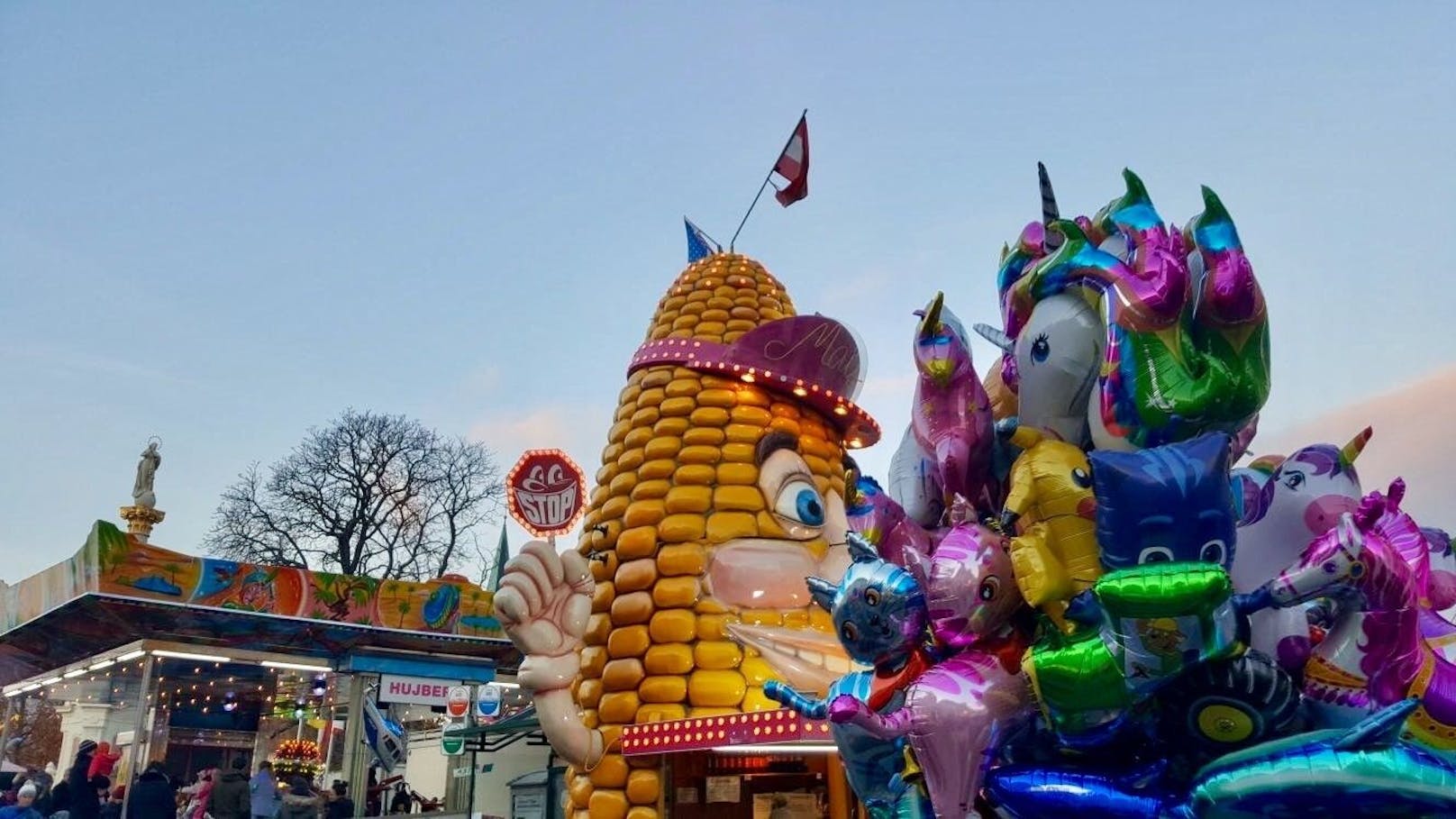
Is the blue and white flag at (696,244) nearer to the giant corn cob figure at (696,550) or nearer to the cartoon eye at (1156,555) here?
the giant corn cob figure at (696,550)

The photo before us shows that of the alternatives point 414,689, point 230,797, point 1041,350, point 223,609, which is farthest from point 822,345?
point 414,689

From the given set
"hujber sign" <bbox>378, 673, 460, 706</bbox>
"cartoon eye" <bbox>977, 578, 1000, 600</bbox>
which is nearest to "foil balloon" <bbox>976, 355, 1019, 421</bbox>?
"cartoon eye" <bbox>977, 578, 1000, 600</bbox>

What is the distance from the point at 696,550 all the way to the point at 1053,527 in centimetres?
263

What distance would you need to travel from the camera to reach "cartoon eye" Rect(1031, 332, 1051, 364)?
11.6ft

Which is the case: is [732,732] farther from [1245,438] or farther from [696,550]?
[1245,438]

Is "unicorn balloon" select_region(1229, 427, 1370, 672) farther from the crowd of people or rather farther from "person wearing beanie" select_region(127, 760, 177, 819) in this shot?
"person wearing beanie" select_region(127, 760, 177, 819)

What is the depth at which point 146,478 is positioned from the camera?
57.3 feet

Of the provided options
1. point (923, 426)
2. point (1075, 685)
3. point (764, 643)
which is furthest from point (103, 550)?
point (1075, 685)

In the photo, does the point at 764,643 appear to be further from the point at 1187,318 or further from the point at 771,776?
the point at 1187,318

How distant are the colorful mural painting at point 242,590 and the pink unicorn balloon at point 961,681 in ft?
34.9

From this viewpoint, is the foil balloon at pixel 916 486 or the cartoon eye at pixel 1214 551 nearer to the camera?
the cartoon eye at pixel 1214 551

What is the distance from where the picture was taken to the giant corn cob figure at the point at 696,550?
5.04 metres

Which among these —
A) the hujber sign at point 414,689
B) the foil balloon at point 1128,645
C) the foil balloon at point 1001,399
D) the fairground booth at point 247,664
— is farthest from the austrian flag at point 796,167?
the hujber sign at point 414,689

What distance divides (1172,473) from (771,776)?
4.36m
